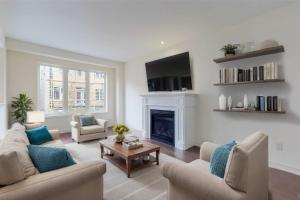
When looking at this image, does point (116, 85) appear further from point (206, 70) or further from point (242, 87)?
point (242, 87)

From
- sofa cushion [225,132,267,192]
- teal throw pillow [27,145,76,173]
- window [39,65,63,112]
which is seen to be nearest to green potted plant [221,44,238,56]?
sofa cushion [225,132,267,192]

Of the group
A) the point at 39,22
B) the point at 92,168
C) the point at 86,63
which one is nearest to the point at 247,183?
the point at 92,168

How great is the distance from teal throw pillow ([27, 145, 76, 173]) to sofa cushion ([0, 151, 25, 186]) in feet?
0.77

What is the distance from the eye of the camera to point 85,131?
4.33 meters

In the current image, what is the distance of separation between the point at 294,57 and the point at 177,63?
235 centimetres

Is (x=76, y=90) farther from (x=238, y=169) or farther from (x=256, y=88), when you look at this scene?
(x=238, y=169)

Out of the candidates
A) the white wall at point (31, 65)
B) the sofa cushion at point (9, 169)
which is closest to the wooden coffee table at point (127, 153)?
the sofa cushion at point (9, 169)

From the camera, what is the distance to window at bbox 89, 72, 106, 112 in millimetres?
6319

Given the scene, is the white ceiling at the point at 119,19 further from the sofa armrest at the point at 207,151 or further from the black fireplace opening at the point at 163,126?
the sofa armrest at the point at 207,151

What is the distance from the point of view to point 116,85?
674 centimetres

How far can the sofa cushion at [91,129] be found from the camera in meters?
4.31

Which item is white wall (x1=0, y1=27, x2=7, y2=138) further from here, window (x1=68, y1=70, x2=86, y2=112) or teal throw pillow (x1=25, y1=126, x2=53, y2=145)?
window (x1=68, y1=70, x2=86, y2=112)

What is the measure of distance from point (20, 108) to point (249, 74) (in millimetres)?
5439

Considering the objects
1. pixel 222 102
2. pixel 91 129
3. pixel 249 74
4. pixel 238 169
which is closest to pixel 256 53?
pixel 249 74
